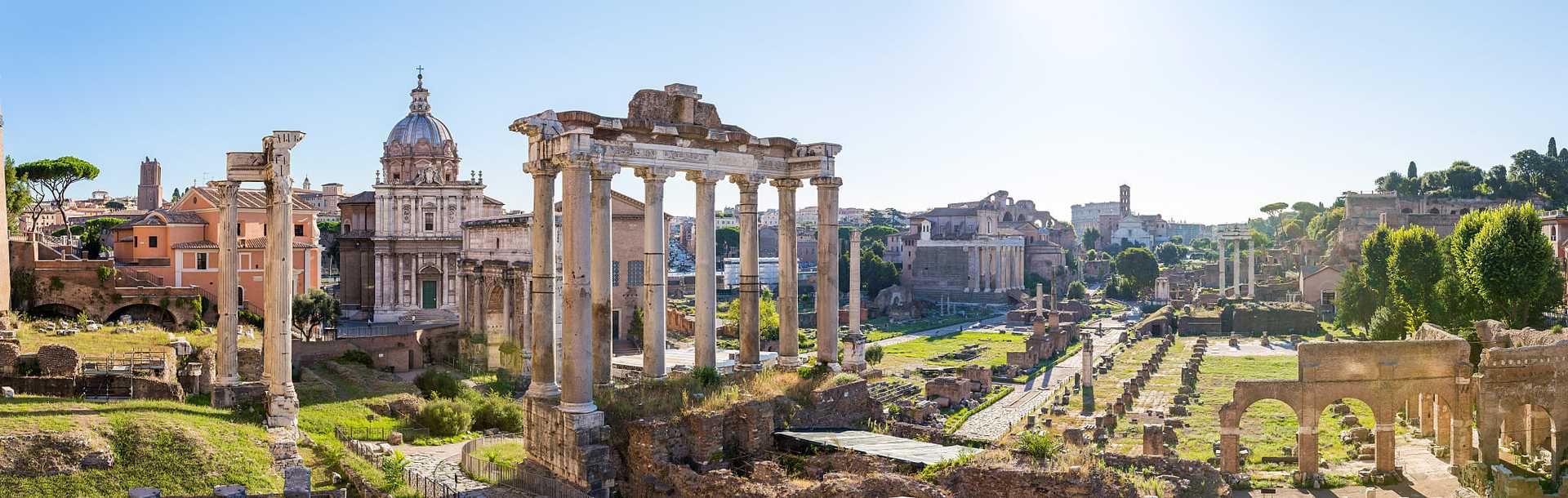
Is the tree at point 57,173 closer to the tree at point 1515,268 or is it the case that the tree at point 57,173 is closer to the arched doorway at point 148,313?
the arched doorway at point 148,313

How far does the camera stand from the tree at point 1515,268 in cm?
3531

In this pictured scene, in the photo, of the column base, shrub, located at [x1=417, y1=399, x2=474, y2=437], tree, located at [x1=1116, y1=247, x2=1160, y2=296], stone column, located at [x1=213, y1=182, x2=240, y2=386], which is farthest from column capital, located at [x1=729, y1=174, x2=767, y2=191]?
tree, located at [x1=1116, y1=247, x2=1160, y2=296]

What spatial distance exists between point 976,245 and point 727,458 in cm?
8588

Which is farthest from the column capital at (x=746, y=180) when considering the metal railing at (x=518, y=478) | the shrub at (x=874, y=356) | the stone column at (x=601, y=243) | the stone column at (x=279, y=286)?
the shrub at (x=874, y=356)

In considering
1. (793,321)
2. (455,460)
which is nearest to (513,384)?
(455,460)

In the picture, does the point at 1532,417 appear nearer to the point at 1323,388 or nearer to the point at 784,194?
the point at 1323,388

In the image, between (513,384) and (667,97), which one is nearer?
(667,97)

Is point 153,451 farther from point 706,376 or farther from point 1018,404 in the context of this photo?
point 1018,404

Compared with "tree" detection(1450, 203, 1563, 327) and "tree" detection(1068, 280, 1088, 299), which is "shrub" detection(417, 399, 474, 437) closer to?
"tree" detection(1450, 203, 1563, 327)

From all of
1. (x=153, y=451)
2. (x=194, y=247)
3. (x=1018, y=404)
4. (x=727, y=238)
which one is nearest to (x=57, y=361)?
(x=153, y=451)

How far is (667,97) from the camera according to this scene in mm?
17656

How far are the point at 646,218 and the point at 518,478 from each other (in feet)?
15.2

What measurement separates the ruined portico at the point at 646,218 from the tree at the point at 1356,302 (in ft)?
132

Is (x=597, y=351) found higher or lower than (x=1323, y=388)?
higher
